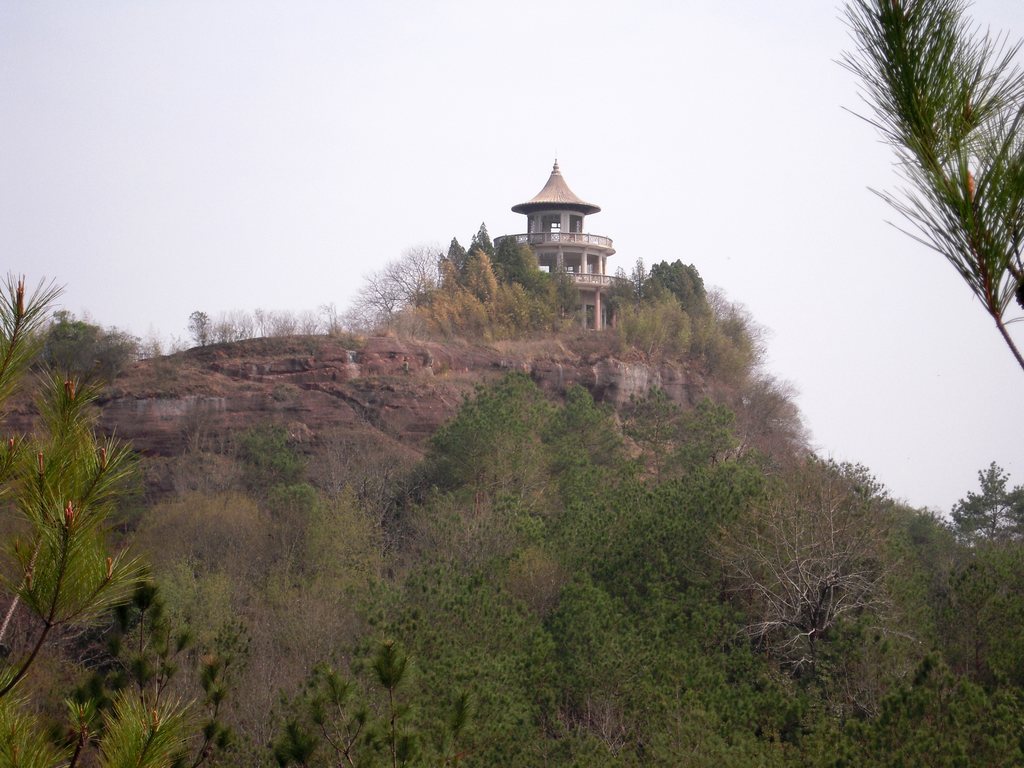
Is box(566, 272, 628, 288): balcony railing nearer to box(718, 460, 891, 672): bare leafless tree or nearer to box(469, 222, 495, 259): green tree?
box(469, 222, 495, 259): green tree

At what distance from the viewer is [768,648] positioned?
16500mm

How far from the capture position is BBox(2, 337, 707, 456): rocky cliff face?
33812 mm

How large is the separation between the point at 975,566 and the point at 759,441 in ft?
66.2

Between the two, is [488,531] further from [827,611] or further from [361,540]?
[827,611]

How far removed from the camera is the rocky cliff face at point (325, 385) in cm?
3381

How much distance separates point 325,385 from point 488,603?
20.0 metres

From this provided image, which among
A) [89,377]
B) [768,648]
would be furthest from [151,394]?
[89,377]

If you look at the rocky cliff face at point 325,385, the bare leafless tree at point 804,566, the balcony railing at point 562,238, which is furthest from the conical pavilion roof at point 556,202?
the bare leafless tree at point 804,566

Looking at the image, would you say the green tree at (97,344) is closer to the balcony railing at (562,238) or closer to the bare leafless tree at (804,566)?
the balcony railing at (562,238)

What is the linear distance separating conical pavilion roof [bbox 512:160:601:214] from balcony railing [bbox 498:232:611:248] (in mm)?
1092

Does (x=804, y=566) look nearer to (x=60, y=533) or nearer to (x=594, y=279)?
(x=60, y=533)

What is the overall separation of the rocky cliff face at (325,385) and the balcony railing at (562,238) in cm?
693

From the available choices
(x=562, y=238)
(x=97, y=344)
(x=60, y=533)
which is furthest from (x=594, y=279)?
(x=60, y=533)

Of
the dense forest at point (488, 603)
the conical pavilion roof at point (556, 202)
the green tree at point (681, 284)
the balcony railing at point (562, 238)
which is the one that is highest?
the conical pavilion roof at point (556, 202)
